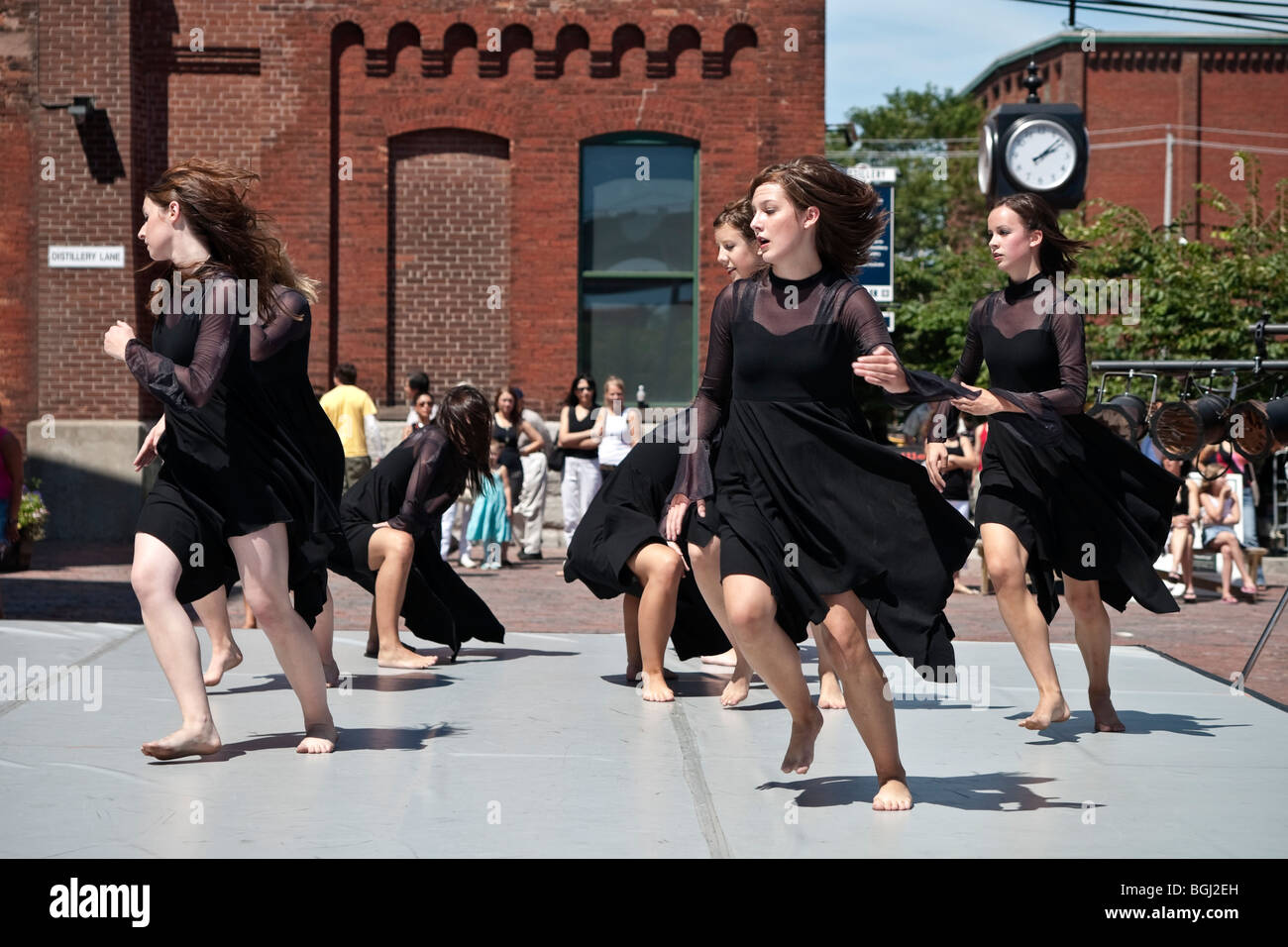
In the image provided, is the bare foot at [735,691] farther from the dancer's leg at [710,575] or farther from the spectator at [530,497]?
the spectator at [530,497]

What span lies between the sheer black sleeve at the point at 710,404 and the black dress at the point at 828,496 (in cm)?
14

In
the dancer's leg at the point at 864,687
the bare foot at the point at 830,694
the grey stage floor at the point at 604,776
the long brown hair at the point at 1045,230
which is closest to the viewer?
the grey stage floor at the point at 604,776

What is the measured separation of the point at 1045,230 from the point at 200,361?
3.39 metres

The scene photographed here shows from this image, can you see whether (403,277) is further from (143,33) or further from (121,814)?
(121,814)

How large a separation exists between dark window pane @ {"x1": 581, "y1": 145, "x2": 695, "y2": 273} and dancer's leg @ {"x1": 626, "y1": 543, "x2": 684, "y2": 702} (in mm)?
11873

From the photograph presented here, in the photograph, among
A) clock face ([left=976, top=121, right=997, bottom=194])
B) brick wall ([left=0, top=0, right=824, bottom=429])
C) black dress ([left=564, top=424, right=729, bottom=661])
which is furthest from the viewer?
brick wall ([left=0, top=0, right=824, bottom=429])

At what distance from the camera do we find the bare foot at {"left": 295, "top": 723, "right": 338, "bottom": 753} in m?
5.78

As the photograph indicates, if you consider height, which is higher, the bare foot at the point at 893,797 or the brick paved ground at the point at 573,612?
the bare foot at the point at 893,797

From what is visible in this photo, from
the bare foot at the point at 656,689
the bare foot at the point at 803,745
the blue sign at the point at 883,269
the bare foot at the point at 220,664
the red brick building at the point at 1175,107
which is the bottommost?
the bare foot at the point at 656,689

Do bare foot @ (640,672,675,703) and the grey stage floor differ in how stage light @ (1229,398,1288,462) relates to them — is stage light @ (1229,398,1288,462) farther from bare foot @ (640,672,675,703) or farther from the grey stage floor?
bare foot @ (640,672,675,703)

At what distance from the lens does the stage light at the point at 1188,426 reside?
9.52 metres

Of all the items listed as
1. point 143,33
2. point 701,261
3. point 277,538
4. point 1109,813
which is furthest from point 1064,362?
point 143,33

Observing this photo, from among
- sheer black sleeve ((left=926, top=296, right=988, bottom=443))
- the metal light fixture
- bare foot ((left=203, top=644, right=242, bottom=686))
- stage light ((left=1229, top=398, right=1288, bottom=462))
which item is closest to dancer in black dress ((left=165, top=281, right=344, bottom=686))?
bare foot ((left=203, top=644, right=242, bottom=686))

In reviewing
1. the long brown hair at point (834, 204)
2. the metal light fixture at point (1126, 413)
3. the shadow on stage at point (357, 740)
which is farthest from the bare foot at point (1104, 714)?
the metal light fixture at point (1126, 413)
